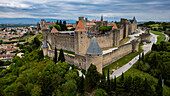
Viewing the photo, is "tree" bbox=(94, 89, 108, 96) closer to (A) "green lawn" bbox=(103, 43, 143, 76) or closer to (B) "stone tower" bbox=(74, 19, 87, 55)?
(A) "green lawn" bbox=(103, 43, 143, 76)

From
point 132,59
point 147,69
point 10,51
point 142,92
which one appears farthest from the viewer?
point 10,51

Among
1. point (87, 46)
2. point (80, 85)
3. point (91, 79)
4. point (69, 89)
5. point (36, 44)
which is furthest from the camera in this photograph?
point (36, 44)

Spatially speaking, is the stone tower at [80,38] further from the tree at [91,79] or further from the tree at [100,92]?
the tree at [100,92]

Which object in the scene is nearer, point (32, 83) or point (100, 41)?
point (32, 83)

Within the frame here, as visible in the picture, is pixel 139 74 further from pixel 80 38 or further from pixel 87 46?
pixel 80 38

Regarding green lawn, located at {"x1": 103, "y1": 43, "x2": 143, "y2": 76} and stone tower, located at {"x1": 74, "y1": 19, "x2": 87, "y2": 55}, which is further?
stone tower, located at {"x1": 74, "y1": 19, "x2": 87, "y2": 55}

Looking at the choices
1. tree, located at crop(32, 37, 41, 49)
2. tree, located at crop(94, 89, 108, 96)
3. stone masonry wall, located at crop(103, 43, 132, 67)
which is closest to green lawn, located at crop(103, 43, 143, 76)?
stone masonry wall, located at crop(103, 43, 132, 67)

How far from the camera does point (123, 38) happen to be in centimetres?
3884

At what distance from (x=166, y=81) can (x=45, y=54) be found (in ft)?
68.4

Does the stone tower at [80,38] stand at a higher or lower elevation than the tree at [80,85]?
higher

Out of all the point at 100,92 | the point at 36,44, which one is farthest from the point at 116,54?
the point at 36,44

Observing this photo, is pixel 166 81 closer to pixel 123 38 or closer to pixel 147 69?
pixel 147 69

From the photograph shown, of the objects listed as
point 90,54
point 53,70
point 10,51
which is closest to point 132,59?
point 90,54

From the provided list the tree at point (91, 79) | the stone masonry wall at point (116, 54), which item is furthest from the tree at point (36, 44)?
the tree at point (91, 79)
